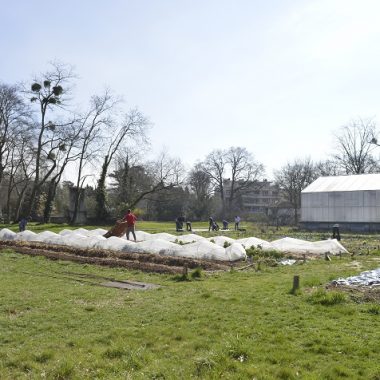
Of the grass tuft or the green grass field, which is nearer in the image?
Result: the green grass field

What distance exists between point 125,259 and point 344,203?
96.4ft

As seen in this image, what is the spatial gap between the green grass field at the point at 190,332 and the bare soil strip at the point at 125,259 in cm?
343

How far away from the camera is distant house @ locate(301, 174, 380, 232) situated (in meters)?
40.0

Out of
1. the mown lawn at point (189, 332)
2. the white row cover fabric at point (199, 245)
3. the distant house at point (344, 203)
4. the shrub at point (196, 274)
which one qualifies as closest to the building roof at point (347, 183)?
the distant house at point (344, 203)

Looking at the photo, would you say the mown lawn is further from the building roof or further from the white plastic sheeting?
the building roof

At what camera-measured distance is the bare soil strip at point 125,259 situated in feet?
51.1

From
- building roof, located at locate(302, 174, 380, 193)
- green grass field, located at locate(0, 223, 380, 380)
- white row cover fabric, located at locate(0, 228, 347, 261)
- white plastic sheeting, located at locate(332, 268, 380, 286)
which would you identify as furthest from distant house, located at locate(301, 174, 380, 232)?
green grass field, located at locate(0, 223, 380, 380)

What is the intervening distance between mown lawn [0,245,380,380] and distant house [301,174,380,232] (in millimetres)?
30492

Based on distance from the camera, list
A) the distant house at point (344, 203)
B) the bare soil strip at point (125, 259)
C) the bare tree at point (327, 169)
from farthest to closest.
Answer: the bare tree at point (327, 169) < the distant house at point (344, 203) < the bare soil strip at point (125, 259)

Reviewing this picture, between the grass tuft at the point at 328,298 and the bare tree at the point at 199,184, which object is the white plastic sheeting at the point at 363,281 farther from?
the bare tree at the point at 199,184

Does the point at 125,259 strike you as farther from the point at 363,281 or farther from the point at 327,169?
the point at 327,169

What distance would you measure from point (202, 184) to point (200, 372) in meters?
73.9

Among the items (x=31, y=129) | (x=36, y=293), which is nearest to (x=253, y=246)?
(x=36, y=293)

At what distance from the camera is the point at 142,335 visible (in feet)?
23.9
